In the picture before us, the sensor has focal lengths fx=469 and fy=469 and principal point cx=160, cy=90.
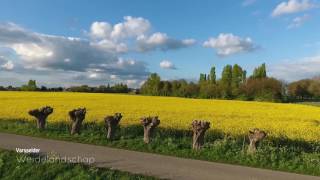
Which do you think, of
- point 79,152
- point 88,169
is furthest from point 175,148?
point 88,169

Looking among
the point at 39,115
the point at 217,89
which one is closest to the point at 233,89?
the point at 217,89

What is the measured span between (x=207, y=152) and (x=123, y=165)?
332cm

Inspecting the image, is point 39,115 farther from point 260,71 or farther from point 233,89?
point 260,71

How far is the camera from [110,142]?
50.1 feet

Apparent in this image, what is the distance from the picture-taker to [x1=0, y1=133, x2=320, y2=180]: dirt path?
1068 cm

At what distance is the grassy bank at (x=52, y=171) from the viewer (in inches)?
403

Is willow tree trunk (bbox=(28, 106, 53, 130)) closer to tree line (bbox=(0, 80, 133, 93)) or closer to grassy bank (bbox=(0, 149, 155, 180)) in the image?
grassy bank (bbox=(0, 149, 155, 180))

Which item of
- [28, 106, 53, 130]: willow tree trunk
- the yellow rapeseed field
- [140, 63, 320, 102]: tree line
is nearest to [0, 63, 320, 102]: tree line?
[140, 63, 320, 102]: tree line

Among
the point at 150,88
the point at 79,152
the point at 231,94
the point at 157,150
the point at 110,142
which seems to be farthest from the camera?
the point at 150,88

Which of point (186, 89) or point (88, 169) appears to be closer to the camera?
point (88, 169)

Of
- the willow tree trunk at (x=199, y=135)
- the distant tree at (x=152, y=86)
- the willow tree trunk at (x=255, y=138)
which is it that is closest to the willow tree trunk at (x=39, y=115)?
the willow tree trunk at (x=199, y=135)

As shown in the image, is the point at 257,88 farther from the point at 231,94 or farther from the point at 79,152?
the point at 79,152

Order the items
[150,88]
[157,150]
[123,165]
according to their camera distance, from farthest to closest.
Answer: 1. [150,88]
2. [157,150]
3. [123,165]

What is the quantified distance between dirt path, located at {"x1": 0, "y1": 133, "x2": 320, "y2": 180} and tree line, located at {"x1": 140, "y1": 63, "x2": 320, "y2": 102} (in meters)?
77.1
